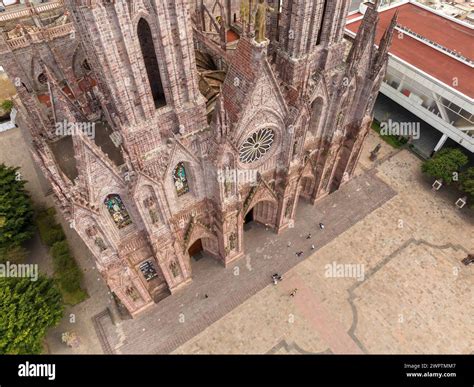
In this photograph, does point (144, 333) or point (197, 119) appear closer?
point (197, 119)

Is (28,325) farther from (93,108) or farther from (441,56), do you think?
(441,56)

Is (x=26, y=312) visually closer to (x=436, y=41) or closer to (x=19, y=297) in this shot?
(x=19, y=297)

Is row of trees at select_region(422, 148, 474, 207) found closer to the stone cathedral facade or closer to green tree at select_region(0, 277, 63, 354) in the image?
the stone cathedral facade

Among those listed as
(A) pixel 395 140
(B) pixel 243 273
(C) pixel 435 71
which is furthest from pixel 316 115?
(C) pixel 435 71

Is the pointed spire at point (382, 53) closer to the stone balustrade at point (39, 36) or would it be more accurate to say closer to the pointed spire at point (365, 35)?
the pointed spire at point (365, 35)

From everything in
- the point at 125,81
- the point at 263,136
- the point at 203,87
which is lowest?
the point at 263,136
